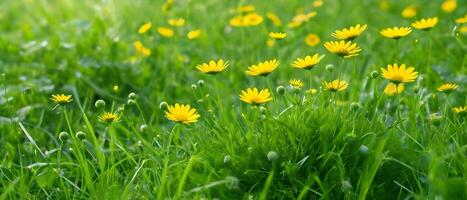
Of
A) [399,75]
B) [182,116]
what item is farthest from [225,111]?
[399,75]

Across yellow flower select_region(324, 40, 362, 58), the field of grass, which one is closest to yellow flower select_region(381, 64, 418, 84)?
the field of grass

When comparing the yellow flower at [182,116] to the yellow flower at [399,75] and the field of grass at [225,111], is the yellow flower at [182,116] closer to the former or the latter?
the field of grass at [225,111]

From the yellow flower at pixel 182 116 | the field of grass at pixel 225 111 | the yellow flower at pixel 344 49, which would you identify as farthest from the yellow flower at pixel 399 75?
the yellow flower at pixel 182 116

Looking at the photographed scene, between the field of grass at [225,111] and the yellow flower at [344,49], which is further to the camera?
the yellow flower at [344,49]

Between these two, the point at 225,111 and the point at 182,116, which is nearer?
the point at 182,116

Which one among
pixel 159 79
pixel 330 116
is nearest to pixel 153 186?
pixel 330 116

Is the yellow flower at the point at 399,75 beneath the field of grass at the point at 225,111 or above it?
above

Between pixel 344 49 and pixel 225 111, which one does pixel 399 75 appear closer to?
pixel 344 49

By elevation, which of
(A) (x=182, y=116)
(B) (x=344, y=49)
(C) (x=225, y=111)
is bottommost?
(C) (x=225, y=111)
